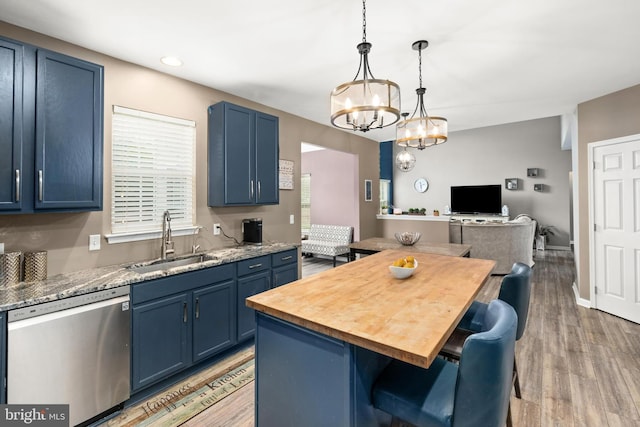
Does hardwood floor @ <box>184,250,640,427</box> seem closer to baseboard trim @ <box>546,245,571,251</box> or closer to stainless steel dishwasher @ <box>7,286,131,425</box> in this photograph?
stainless steel dishwasher @ <box>7,286,131,425</box>

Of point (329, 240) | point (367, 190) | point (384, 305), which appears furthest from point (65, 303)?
point (329, 240)

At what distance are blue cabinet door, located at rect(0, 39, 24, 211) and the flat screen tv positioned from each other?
9.36 meters

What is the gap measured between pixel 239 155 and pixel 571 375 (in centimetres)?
354

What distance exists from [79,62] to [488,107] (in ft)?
14.7

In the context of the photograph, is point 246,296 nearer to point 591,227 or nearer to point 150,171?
point 150,171

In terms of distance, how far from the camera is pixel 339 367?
50.9 inches

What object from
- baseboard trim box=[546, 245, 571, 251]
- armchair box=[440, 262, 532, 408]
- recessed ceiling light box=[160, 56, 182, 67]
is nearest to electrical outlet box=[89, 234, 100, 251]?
recessed ceiling light box=[160, 56, 182, 67]

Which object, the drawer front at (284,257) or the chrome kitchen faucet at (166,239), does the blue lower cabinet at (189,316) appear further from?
the chrome kitchen faucet at (166,239)

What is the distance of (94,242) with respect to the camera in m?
2.47

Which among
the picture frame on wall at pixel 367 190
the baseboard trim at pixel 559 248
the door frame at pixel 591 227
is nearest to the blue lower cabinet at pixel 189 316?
the picture frame on wall at pixel 367 190

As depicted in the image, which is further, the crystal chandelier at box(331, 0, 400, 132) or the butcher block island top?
the crystal chandelier at box(331, 0, 400, 132)

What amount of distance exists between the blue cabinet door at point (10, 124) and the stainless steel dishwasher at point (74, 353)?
73 centimetres

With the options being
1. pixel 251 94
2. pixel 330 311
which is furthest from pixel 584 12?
pixel 251 94

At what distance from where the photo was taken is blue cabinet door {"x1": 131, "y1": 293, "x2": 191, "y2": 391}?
6.98ft
